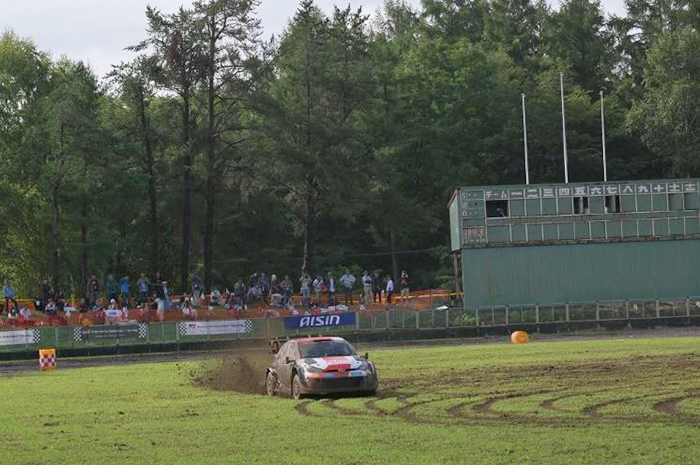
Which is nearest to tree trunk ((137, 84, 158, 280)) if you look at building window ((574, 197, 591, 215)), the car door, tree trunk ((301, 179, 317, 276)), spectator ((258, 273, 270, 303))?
tree trunk ((301, 179, 317, 276))

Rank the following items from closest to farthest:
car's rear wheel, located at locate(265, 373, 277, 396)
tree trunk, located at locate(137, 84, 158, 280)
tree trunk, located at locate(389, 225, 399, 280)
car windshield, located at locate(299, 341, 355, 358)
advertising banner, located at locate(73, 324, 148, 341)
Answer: car windshield, located at locate(299, 341, 355, 358), car's rear wheel, located at locate(265, 373, 277, 396), advertising banner, located at locate(73, 324, 148, 341), tree trunk, located at locate(137, 84, 158, 280), tree trunk, located at locate(389, 225, 399, 280)

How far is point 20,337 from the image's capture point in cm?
5078

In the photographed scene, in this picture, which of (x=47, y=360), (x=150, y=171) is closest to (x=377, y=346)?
(x=47, y=360)

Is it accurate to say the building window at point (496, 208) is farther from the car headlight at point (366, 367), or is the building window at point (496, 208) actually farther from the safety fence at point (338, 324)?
the car headlight at point (366, 367)

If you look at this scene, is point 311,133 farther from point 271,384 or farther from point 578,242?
point 271,384

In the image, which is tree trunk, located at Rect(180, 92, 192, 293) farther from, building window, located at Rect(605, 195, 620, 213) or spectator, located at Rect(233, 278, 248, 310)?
building window, located at Rect(605, 195, 620, 213)

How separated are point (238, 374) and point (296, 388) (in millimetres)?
6768

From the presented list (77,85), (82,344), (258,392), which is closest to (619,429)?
(258,392)

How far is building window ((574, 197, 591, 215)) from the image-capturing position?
6050 cm

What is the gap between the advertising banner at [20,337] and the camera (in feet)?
166

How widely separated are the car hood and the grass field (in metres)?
Result: 0.74

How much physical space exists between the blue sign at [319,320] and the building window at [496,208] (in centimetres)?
992

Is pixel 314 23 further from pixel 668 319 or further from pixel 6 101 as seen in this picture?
pixel 668 319

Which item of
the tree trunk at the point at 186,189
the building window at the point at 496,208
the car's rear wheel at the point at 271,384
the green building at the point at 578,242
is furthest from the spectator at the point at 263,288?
the car's rear wheel at the point at 271,384
